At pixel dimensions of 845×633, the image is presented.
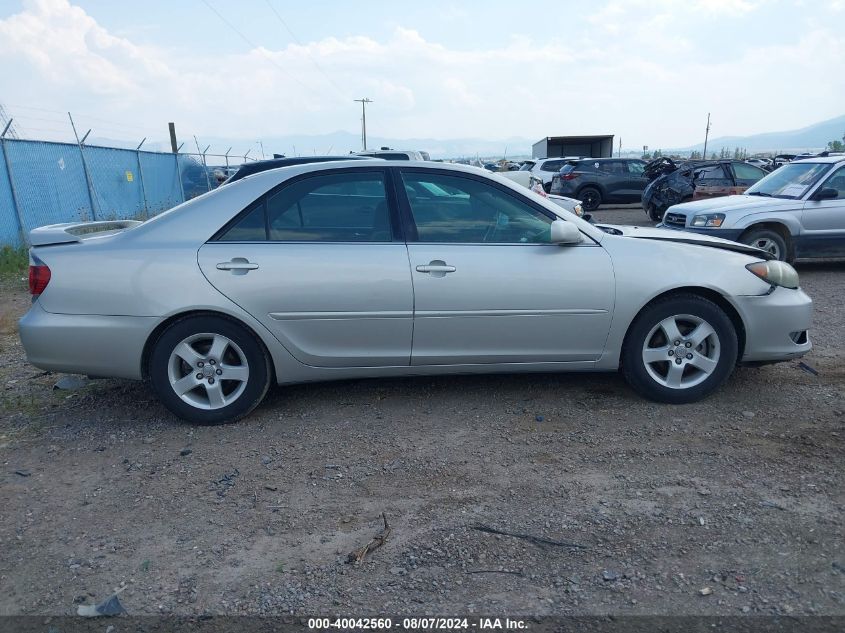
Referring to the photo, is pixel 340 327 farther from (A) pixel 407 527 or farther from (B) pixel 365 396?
(A) pixel 407 527

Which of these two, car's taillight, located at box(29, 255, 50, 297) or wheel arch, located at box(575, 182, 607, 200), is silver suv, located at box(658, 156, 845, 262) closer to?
car's taillight, located at box(29, 255, 50, 297)

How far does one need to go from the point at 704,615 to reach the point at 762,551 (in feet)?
1.77

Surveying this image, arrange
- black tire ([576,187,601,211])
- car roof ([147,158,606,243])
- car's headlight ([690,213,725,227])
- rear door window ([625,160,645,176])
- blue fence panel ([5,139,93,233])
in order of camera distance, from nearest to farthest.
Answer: car roof ([147,158,606,243])
car's headlight ([690,213,725,227])
blue fence panel ([5,139,93,233])
black tire ([576,187,601,211])
rear door window ([625,160,645,176])

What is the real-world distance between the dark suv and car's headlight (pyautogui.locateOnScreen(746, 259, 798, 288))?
1536 cm

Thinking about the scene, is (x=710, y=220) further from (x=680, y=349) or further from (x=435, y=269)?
(x=435, y=269)

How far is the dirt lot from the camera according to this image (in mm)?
2562

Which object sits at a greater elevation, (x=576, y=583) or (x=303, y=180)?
(x=303, y=180)

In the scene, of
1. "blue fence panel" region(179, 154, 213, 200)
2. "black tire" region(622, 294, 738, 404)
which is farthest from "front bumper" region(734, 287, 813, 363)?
"blue fence panel" region(179, 154, 213, 200)

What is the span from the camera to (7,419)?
4.41 m

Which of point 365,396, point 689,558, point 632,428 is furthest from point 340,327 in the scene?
point 689,558

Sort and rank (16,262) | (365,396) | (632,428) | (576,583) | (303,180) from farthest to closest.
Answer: (16,262)
(365,396)
(303,180)
(632,428)
(576,583)

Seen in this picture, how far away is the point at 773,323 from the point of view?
4223 millimetres

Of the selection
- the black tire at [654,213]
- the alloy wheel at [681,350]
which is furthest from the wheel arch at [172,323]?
the black tire at [654,213]

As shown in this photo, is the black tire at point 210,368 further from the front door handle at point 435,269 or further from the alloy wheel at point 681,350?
the alloy wheel at point 681,350
